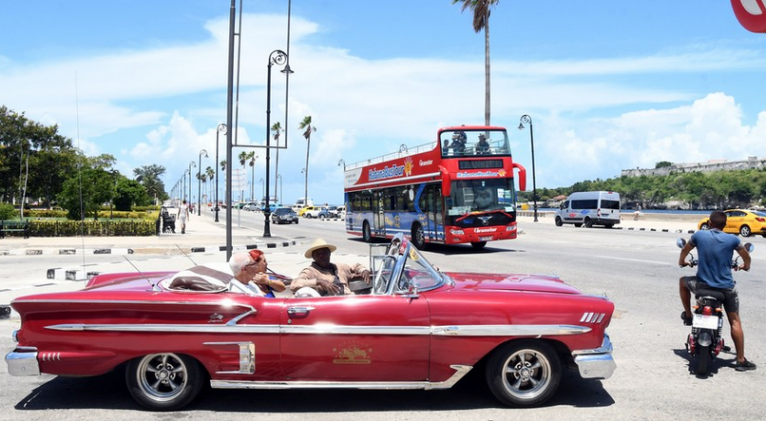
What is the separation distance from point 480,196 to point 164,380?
14764 mm

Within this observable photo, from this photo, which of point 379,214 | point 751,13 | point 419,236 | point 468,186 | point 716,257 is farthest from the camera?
point 379,214

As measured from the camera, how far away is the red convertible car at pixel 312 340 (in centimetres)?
467

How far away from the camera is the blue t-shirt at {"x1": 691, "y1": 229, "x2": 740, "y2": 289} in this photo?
228 inches

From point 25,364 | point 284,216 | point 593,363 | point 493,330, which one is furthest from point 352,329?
point 284,216

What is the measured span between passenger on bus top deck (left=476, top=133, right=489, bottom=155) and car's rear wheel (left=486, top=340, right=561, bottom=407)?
14.3 metres

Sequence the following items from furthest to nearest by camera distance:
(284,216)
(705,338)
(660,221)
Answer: (284,216) → (660,221) → (705,338)

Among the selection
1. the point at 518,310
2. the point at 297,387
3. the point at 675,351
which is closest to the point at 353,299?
the point at 297,387

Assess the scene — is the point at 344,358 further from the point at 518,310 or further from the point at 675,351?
the point at 675,351

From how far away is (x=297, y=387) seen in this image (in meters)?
4.69

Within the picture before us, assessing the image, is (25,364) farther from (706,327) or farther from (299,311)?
(706,327)

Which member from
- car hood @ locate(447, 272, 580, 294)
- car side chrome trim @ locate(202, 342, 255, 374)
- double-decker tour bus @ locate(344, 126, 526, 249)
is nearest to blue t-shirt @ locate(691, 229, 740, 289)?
car hood @ locate(447, 272, 580, 294)

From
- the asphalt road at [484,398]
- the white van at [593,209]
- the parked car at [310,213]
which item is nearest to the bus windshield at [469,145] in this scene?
the asphalt road at [484,398]

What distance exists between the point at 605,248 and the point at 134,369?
18734mm

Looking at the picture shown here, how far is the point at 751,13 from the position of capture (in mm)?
4441
